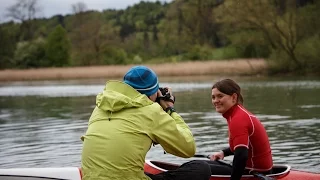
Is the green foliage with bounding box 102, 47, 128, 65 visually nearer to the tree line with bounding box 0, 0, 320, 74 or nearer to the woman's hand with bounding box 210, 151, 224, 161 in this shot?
the tree line with bounding box 0, 0, 320, 74

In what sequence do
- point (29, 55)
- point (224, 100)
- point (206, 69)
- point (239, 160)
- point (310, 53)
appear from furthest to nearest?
point (29, 55), point (206, 69), point (310, 53), point (224, 100), point (239, 160)

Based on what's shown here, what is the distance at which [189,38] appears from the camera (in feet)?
207

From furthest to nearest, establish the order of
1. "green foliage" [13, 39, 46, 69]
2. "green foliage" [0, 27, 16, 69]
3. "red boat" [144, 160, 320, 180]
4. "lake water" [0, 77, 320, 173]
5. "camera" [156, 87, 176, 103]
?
"green foliage" [0, 27, 16, 69], "green foliage" [13, 39, 46, 69], "lake water" [0, 77, 320, 173], "red boat" [144, 160, 320, 180], "camera" [156, 87, 176, 103]

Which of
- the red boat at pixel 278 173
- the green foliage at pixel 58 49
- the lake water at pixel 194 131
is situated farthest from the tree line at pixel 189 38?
the red boat at pixel 278 173

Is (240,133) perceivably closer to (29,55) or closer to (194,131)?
(194,131)

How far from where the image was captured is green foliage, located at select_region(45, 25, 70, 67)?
204 feet

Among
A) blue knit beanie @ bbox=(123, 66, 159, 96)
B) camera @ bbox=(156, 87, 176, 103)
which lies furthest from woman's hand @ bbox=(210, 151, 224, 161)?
blue knit beanie @ bbox=(123, 66, 159, 96)

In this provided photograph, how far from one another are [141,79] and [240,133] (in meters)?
1.19

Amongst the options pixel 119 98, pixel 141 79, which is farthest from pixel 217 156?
pixel 119 98

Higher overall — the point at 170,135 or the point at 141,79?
the point at 141,79

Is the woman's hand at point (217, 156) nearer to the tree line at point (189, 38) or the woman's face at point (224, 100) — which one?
the woman's face at point (224, 100)

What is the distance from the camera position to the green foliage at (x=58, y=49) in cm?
6225

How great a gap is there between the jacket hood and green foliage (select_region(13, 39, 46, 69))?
57883mm

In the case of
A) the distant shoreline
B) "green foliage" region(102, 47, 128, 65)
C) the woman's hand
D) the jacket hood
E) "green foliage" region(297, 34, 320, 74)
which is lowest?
"green foliage" region(102, 47, 128, 65)
